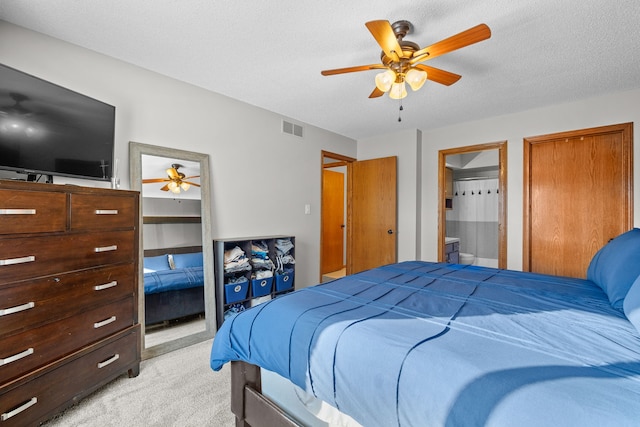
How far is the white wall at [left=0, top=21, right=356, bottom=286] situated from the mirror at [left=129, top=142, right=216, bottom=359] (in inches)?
5.3

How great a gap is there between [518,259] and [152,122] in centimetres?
435

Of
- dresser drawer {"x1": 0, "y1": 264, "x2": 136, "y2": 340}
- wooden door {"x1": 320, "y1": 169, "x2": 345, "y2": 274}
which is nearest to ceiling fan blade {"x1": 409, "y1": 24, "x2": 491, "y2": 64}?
dresser drawer {"x1": 0, "y1": 264, "x2": 136, "y2": 340}

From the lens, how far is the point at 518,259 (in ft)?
12.0

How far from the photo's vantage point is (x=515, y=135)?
12.1 feet

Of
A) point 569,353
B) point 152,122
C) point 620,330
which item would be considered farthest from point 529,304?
point 152,122

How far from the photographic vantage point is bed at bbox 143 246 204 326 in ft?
8.49

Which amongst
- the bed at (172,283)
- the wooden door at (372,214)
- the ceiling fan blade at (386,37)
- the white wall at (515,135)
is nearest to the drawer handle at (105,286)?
the bed at (172,283)

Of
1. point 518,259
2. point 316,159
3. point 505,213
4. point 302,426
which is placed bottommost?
point 302,426

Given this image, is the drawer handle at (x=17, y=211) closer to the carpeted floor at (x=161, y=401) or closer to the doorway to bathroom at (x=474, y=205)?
the carpeted floor at (x=161, y=401)

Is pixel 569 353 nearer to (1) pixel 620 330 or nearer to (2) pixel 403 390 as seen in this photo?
(1) pixel 620 330

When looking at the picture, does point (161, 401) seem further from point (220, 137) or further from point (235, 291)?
point (220, 137)

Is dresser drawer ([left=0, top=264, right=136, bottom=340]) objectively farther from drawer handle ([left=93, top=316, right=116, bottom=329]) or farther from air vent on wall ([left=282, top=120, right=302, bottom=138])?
air vent on wall ([left=282, top=120, right=302, bottom=138])

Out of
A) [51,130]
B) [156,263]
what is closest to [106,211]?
[51,130]

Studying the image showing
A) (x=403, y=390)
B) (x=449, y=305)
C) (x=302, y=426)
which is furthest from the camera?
(x=449, y=305)
